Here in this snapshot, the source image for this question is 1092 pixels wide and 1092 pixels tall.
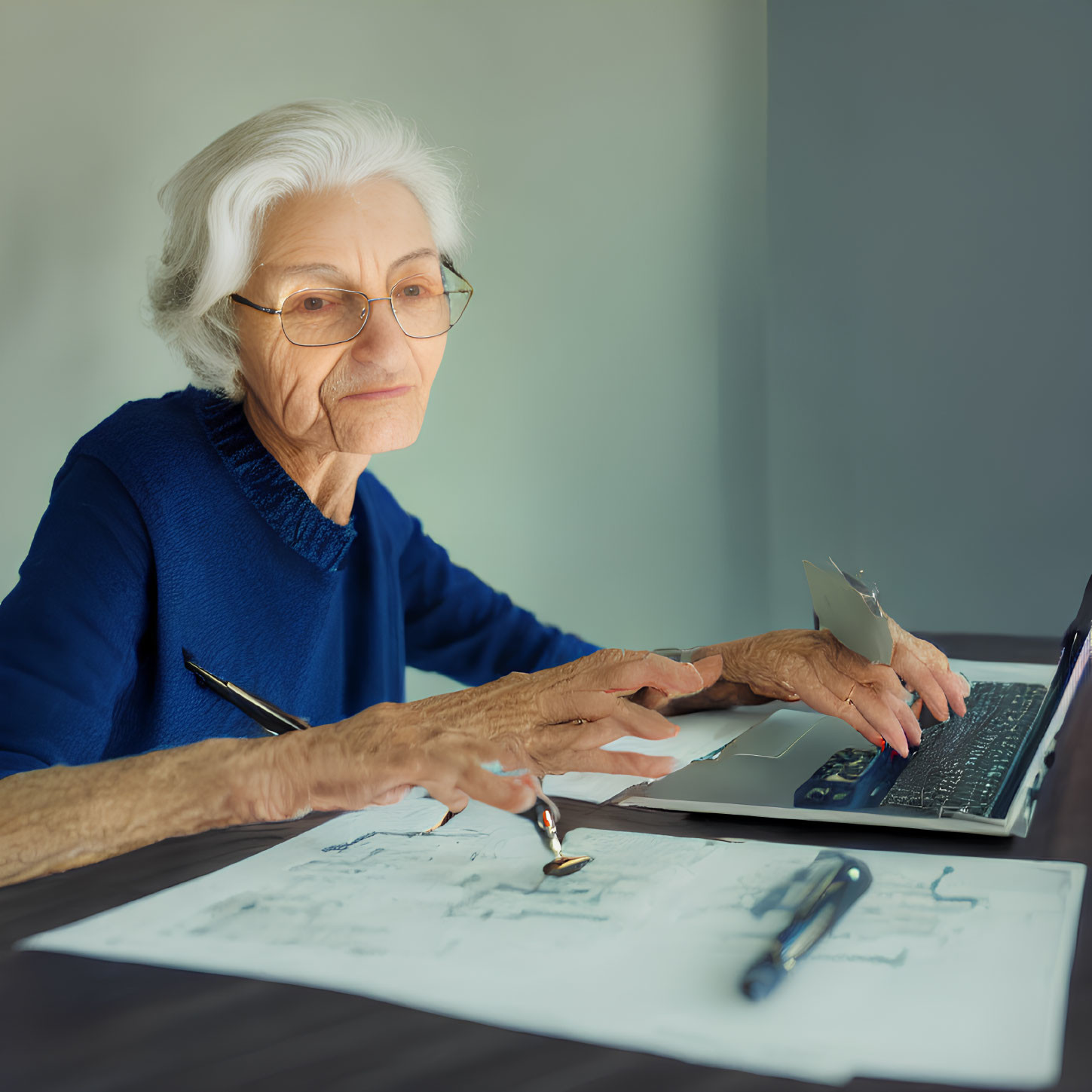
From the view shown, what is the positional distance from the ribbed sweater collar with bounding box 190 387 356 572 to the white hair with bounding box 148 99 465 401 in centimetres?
4

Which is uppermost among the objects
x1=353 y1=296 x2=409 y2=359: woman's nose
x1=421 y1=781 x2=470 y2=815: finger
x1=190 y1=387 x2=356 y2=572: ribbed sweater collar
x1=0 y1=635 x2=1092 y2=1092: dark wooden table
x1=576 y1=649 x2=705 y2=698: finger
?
x1=353 y1=296 x2=409 y2=359: woman's nose

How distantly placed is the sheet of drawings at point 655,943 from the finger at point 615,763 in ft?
0.15

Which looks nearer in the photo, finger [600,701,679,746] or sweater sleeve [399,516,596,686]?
finger [600,701,679,746]

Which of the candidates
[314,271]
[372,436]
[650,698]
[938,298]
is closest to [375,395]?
[372,436]

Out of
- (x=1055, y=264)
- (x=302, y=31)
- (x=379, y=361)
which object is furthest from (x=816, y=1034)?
(x=1055, y=264)

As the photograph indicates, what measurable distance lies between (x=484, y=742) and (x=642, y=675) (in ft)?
0.53

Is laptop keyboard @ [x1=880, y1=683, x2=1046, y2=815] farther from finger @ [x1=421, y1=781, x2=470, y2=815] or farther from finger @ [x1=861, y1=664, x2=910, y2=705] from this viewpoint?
finger @ [x1=421, y1=781, x2=470, y2=815]

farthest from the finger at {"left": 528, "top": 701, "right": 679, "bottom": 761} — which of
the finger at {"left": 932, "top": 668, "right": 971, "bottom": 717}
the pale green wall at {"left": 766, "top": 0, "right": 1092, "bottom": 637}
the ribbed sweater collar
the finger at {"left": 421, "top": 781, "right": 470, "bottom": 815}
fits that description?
the pale green wall at {"left": 766, "top": 0, "right": 1092, "bottom": 637}

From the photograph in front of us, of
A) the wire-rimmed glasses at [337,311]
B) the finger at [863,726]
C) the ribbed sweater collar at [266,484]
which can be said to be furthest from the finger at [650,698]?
the wire-rimmed glasses at [337,311]

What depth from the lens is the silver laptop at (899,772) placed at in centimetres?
72

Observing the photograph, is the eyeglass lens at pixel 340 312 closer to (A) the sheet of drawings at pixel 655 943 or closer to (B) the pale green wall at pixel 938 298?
(A) the sheet of drawings at pixel 655 943

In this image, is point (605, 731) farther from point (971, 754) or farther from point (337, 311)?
point (337, 311)

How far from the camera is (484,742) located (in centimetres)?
68

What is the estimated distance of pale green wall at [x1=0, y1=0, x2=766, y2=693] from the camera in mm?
1443
